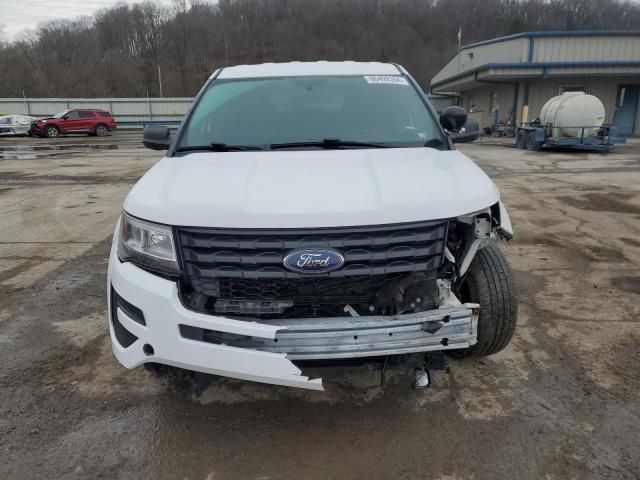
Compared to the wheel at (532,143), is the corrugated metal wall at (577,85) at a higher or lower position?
higher

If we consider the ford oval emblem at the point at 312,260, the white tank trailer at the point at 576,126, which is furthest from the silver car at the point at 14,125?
the ford oval emblem at the point at 312,260

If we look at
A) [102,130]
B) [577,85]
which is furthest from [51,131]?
[577,85]

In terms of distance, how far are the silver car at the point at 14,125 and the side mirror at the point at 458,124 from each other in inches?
1225

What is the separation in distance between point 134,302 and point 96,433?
2.61 ft

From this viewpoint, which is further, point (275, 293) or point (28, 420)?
point (28, 420)

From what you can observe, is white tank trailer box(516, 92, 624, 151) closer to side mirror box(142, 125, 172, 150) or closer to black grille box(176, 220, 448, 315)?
side mirror box(142, 125, 172, 150)

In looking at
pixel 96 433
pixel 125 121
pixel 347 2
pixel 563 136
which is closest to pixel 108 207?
pixel 96 433

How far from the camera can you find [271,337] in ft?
6.86

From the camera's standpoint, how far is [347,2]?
8669 cm

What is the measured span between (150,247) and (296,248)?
2.38 feet

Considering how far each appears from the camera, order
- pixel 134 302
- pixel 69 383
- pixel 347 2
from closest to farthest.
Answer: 1. pixel 134 302
2. pixel 69 383
3. pixel 347 2

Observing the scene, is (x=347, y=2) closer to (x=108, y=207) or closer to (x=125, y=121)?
(x=125, y=121)

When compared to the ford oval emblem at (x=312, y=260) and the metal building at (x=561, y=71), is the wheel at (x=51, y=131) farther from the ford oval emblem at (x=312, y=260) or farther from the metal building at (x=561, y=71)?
the ford oval emblem at (x=312, y=260)

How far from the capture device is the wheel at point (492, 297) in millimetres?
2648
